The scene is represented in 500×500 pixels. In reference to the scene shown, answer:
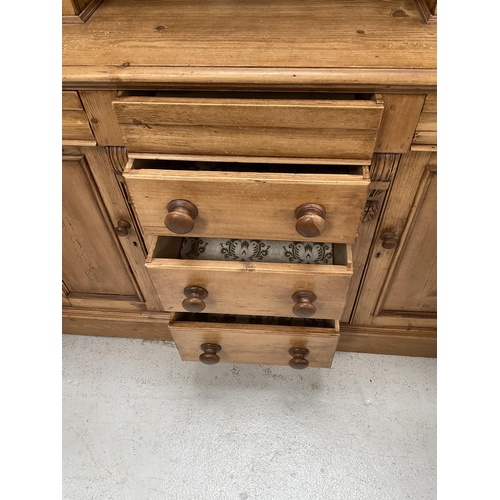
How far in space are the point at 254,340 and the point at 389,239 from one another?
13.1 inches

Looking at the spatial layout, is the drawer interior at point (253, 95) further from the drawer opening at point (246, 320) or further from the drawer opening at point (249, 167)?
the drawer opening at point (246, 320)

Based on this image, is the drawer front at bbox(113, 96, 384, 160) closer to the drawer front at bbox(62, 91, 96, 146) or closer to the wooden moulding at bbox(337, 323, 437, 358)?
the drawer front at bbox(62, 91, 96, 146)

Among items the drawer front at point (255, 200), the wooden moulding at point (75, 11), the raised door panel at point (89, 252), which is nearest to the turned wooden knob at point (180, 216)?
the drawer front at point (255, 200)

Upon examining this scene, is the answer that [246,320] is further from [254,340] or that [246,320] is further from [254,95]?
[254,95]

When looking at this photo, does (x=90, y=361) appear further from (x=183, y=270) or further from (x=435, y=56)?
(x=435, y=56)

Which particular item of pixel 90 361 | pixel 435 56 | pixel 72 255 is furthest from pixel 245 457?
pixel 435 56

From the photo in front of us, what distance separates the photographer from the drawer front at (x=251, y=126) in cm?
60

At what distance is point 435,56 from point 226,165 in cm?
37

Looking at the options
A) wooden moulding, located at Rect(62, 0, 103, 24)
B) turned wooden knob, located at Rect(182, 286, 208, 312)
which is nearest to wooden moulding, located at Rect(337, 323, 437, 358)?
turned wooden knob, located at Rect(182, 286, 208, 312)

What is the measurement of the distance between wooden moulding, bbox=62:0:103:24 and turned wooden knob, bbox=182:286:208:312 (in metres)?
0.48

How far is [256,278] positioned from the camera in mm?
753

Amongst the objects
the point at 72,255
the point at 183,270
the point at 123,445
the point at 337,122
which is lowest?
the point at 123,445

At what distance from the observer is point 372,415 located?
3.52 ft

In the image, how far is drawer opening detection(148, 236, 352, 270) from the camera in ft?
2.73
